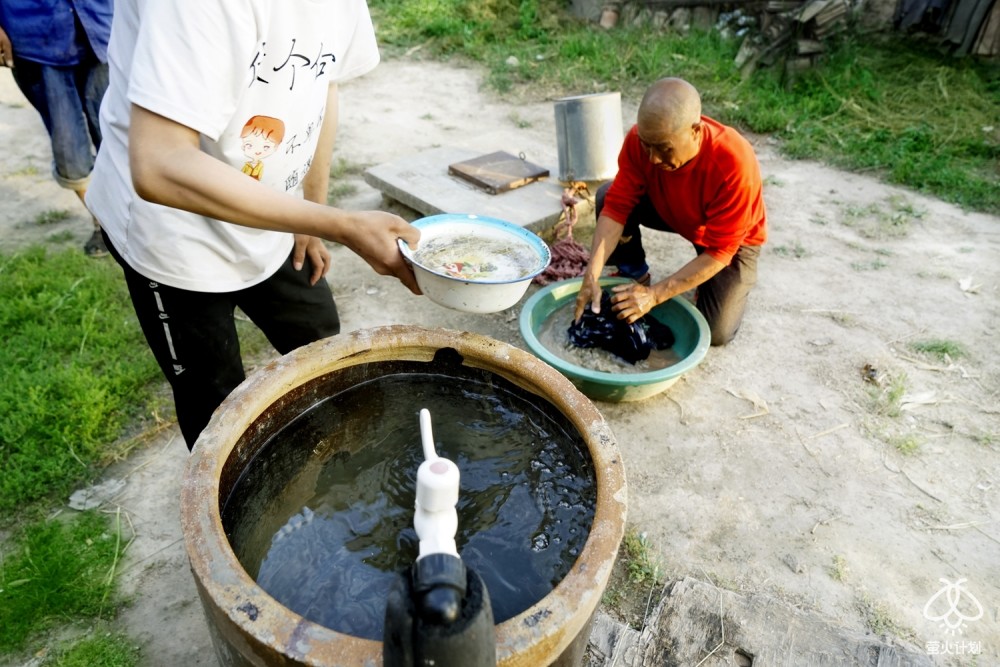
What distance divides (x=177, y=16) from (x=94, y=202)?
0.70m

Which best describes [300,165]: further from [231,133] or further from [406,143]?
[406,143]

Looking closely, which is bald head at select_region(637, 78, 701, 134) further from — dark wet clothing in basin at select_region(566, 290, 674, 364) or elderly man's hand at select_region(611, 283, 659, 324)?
dark wet clothing in basin at select_region(566, 290, 674, 364)

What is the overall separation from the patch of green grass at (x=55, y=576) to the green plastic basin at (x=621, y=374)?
5.31 ft

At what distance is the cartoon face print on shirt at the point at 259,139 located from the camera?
5.02 feet

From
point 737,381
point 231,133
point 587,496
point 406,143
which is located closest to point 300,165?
point 231,133

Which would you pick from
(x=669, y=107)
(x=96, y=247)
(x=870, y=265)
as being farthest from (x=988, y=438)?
(x=96, y=247)

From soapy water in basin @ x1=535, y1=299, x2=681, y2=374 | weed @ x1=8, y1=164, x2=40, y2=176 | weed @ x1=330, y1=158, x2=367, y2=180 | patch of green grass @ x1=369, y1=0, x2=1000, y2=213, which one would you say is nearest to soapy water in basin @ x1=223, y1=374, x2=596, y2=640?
soapy water in basin @ x1=535, y1=299, x2=681, y2=374

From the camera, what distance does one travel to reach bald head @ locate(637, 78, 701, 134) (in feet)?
8.21

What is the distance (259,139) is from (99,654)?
58.7 inches

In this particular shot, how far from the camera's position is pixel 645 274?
352 cm

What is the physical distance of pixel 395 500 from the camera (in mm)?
1533

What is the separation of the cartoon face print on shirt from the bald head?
1451mm

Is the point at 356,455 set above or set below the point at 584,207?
above

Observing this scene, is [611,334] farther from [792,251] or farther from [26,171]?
[26,171]
